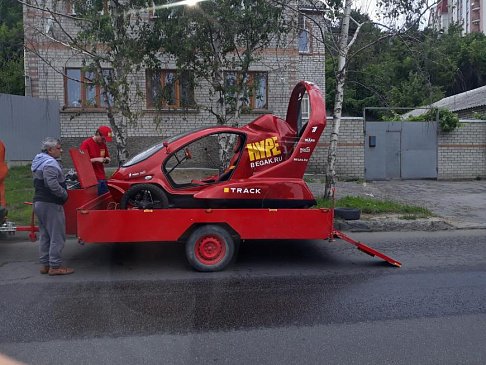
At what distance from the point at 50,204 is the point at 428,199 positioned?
402 inches

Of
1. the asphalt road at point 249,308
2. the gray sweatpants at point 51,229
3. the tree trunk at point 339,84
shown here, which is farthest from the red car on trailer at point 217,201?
the tree trunk at point 339,84

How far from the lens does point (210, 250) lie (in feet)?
22.6

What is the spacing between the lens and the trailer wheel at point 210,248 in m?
6.79

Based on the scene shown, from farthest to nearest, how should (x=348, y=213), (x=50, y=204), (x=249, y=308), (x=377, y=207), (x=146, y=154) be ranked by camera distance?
(x=377, y=207)
(x=348, y=213)
(x=146, y=154)
(x=50, y=204)
(x=249, y=308)

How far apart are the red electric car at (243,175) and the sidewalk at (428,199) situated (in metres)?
2.99

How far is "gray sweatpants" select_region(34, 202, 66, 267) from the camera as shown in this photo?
21.2ft

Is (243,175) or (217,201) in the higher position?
(243,175)

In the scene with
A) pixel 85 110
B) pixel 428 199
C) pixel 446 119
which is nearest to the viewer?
pixel 428 199

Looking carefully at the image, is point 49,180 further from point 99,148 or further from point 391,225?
point 391,225

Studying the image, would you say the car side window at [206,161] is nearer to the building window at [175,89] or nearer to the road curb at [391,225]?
the building window at [175,89]

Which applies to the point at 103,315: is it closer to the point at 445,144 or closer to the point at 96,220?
the point at 96,220

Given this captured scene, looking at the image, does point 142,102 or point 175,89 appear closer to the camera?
point 175,89

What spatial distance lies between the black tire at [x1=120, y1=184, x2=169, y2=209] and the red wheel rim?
752mm

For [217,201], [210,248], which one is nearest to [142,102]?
[217,201]
